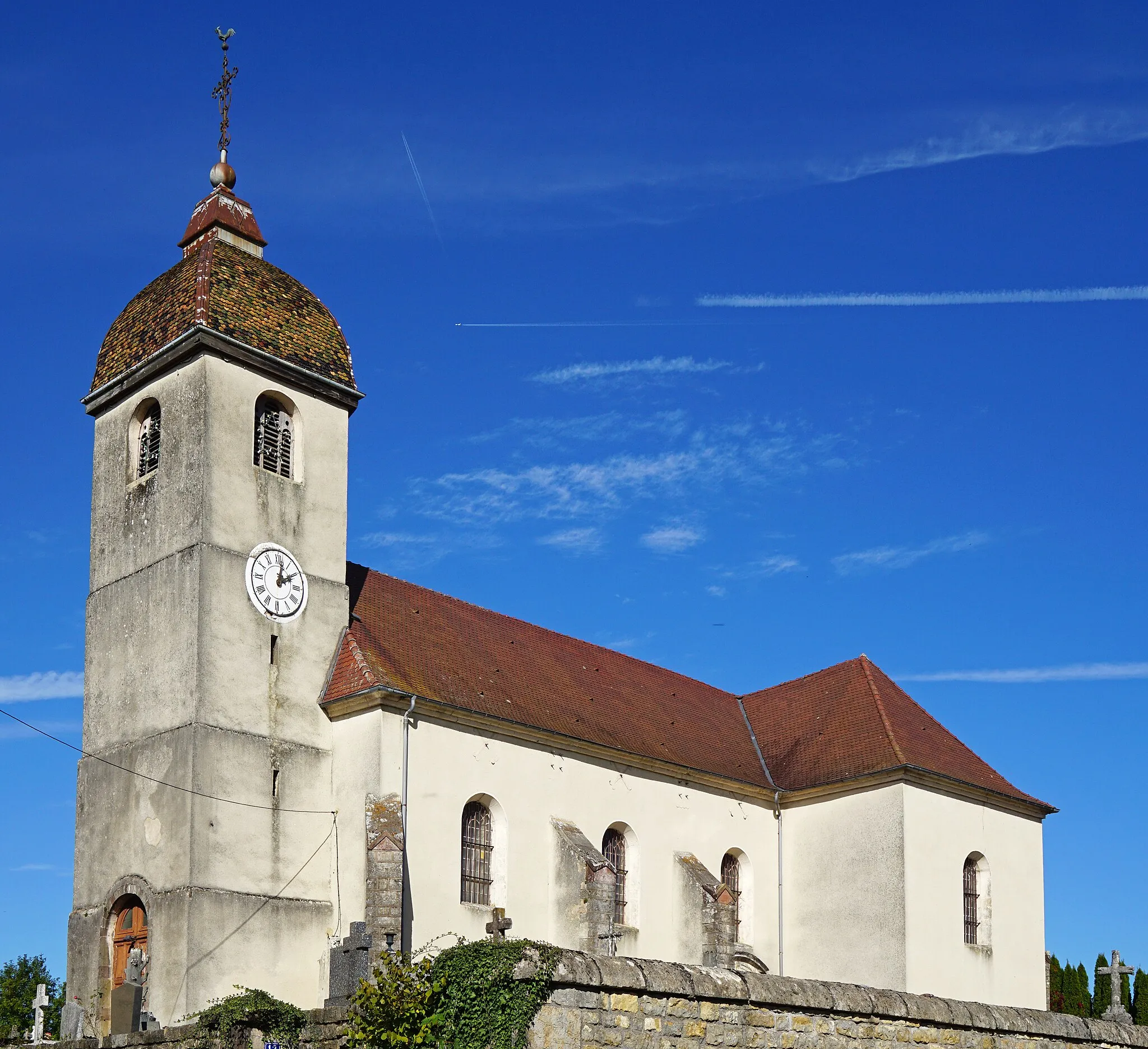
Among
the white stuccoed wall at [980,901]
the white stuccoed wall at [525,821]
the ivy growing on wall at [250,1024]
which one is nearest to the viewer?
the ivy growing on wall at [250,1024]

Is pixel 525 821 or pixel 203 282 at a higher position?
pixel 203 282

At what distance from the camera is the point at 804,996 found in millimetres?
12203

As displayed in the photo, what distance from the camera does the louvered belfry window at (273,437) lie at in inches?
1044

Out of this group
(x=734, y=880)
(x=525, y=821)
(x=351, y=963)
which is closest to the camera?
(x=351, y=963)

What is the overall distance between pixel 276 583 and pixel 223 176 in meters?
8.81

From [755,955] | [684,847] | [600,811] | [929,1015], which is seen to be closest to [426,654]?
[600,811]

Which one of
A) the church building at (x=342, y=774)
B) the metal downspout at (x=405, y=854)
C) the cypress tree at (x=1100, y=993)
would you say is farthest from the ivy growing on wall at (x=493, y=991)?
the cypress tree at (x=1100, y=993)

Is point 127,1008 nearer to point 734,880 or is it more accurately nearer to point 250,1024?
point 250,1024

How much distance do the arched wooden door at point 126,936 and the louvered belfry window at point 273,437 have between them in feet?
26.2

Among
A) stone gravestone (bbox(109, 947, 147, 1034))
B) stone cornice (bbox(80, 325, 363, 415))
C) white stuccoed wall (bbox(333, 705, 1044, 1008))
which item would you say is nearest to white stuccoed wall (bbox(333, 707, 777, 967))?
white stuccoed wall (bbox(333, 705, 1044, 1008))

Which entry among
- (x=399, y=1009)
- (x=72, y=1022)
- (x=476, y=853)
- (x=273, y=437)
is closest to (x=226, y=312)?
(x=273, y=437)

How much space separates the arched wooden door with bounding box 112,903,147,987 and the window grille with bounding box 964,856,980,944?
1740 centimetres

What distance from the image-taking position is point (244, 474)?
25922mm

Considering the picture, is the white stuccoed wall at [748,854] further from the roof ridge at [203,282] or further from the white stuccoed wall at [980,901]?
the roof ridge at [203,282]
